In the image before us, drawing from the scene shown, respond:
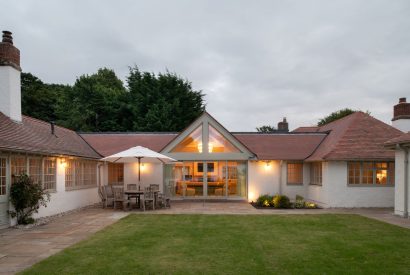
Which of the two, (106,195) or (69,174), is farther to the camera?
(106,195)

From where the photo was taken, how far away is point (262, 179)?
19.1 m

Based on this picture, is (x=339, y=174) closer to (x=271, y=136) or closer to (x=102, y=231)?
(x=271, y=136)

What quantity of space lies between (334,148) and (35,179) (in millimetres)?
13390

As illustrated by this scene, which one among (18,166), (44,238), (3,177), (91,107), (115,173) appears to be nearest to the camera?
(44,238)

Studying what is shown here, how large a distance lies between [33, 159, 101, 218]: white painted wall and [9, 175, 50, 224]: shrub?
2.85 ft

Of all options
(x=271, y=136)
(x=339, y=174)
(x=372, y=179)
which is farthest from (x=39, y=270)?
(x=271, y=136)

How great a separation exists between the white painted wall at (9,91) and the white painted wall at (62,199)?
9.32 ft

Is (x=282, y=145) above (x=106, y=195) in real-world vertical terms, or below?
above

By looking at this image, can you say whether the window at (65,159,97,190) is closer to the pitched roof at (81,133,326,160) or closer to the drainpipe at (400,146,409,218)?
the pitched roof at (81,133,326,160)

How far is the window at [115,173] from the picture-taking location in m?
20.0

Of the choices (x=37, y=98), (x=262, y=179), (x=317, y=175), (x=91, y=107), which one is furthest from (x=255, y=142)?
(x=37, y=98)

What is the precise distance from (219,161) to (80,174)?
Answer: 743 cm

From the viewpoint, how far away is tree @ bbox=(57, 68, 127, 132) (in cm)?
3503

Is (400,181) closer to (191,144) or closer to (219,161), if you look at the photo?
(219,161)
